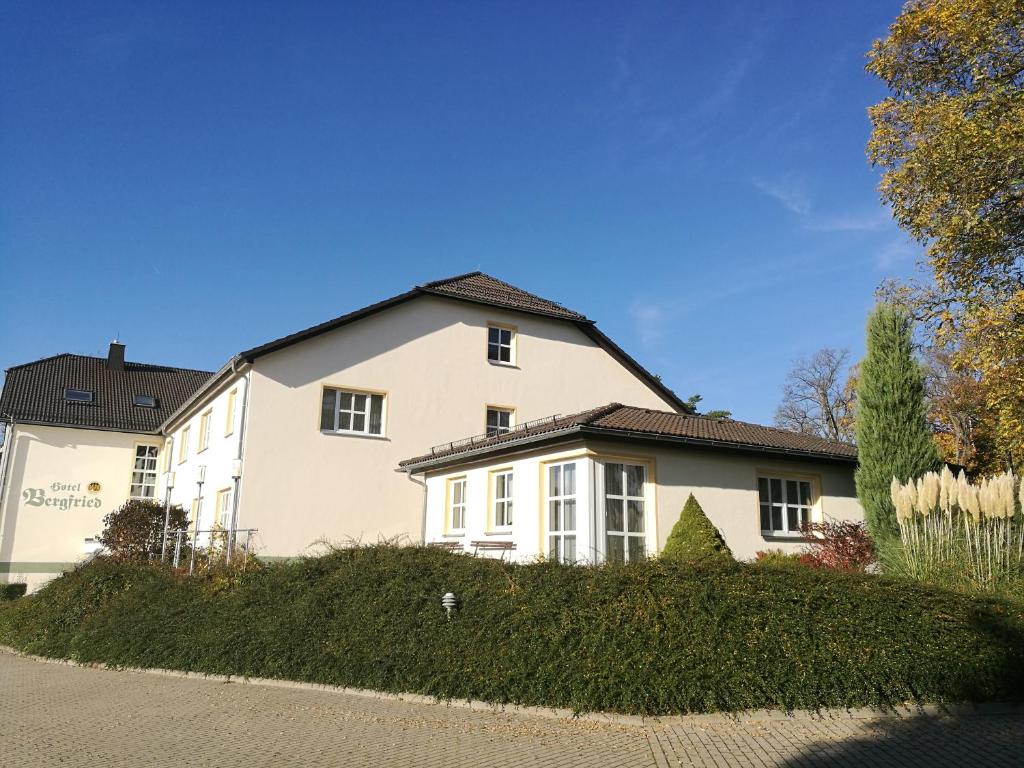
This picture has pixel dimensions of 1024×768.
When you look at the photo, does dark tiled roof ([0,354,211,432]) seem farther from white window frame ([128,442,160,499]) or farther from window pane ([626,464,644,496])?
window pane ([626,464,644,496])

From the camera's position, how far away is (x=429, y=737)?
23.5 feet

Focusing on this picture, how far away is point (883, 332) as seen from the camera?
15305 mm

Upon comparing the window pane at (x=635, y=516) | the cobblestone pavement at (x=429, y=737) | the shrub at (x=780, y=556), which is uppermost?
the window pane at (x=635, y=516)

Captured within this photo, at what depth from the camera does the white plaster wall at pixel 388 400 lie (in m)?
17.1

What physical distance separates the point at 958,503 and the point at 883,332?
6.01 metres

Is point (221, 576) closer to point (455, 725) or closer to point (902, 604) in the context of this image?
point (455, 725)

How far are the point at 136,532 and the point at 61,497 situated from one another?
9.04 meters

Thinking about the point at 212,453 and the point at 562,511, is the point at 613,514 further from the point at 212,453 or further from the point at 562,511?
the point at 212,453

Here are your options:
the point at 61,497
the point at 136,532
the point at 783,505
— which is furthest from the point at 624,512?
the point at 61,497

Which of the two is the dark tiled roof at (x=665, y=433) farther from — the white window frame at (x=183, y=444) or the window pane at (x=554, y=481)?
the white window frame at (x=183, y=444)

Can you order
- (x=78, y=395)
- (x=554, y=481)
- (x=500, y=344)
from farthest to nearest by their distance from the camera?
(x=78, y=395) < (x=500, y=344) < (x=554, y=481)

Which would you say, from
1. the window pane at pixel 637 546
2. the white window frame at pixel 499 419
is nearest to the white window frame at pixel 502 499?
the window pane at pixel 637 546

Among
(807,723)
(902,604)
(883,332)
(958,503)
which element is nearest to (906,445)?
(883,332)

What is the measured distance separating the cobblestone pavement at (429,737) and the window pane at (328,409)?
967cm
